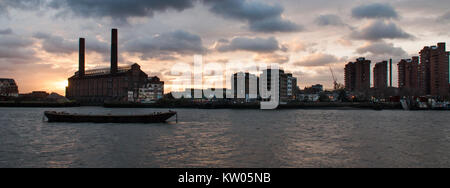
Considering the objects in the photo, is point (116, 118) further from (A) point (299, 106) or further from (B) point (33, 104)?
(B) point (33, 104)

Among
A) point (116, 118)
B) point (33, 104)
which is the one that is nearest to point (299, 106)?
point (116, 118)

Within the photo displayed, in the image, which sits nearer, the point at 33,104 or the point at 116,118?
the point at 116,118

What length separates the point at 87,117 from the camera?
60.1 meters

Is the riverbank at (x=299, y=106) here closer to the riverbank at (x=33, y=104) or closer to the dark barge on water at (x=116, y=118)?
the riverbank at (x=33, y=104)

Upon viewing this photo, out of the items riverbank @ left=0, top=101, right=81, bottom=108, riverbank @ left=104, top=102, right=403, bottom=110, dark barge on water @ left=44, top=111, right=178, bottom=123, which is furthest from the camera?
riverbank @ left=0, top=101, right=81, bottom=108

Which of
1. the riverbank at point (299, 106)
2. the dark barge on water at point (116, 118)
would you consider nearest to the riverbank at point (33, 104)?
the riverbank at point (299, 106)

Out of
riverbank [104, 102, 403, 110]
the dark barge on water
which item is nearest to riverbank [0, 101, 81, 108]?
riverbank [104, 102, 403, 110]

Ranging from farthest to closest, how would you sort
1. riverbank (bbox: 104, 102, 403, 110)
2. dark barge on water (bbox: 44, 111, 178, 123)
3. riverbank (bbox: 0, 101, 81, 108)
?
1. riverbank (bbox: 0, 101, 81, 108)
2. riverbank (bbox: 104, 102, 403, 110)
3. dark barge on water (bbox: 44, 111, 178, 123)

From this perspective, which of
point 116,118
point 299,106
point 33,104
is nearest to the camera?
point 116,118

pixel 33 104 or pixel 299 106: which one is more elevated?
pixel 33 104

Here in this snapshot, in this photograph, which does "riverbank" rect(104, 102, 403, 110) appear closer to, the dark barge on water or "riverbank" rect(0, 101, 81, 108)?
→ "riverbank" rect(0, 101, 81, 108)

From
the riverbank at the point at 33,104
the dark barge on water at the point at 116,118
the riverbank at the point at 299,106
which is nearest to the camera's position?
the dark barge on water at the point at 116,118

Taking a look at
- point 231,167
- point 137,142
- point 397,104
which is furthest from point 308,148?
point 397,104
